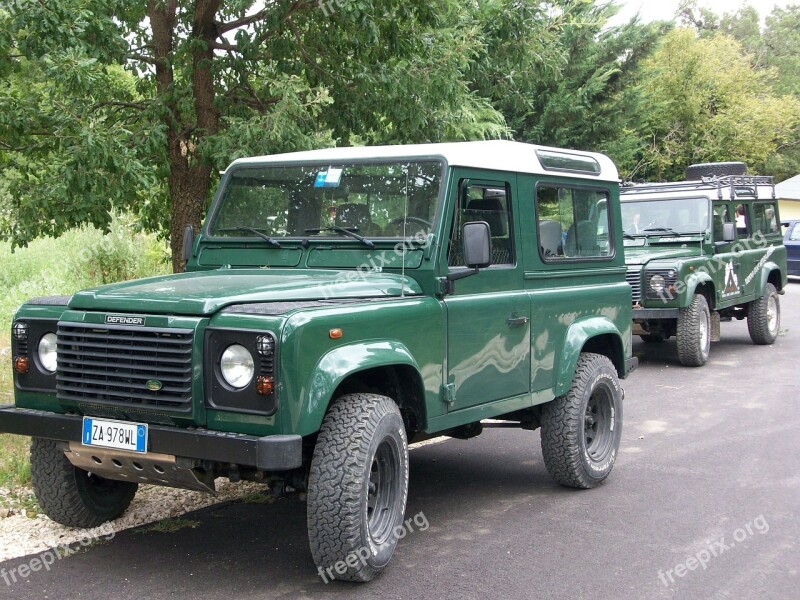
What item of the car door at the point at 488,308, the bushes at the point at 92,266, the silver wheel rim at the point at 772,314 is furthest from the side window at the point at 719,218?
the bushes at the point at 92,266

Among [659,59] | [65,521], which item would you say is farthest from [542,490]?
[659,59]

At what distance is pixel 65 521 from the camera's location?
5.15 metres

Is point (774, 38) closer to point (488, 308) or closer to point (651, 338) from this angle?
point (651, 338)

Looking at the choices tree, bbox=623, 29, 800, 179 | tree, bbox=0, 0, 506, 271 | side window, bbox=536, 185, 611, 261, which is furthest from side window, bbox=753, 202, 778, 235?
tree, bbox=623, 29, 800, 179

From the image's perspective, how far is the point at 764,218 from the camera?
46.9ft

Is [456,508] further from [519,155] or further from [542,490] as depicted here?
[519,155]

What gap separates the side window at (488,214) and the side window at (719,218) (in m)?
7.56

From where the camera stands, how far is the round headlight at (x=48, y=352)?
188 inches

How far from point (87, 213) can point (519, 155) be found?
3.91m

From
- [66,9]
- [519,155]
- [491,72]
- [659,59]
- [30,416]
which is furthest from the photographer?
[659,59]

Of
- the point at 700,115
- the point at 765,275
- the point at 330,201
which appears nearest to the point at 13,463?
the point at 330,201

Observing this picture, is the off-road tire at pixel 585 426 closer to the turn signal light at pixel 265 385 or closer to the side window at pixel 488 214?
the side window at pixel 488 214

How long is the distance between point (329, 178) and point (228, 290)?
1.36m

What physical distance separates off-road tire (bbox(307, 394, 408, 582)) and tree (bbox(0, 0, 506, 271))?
3.81 m
